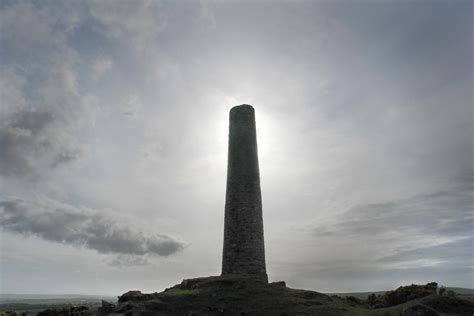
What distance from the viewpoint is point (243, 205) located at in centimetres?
2681

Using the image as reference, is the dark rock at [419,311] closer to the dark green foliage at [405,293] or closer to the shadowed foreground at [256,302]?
the shadowed foreground at [256,302]

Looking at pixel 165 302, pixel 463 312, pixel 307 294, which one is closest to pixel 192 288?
pixel 165 302

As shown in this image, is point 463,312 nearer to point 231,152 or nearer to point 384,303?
point 384,303

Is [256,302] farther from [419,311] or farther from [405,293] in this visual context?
[405,293]

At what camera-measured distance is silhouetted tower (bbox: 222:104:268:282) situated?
25.9 meters

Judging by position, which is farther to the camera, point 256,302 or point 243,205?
point 243,205

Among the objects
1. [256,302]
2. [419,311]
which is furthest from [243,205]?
[419,311]

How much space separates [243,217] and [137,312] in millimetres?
10493

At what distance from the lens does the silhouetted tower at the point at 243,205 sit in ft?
85.0

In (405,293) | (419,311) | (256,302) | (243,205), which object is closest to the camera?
(419,311)

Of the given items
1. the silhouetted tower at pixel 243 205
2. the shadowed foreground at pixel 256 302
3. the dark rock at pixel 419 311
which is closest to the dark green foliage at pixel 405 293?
the shadowed foreground at pixel 256 302

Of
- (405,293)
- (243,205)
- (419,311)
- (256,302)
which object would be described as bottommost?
(419,311)

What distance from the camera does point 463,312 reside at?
17047 millimetres

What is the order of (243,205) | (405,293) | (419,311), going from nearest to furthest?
(419,311)
(405,293)
(243,205)
